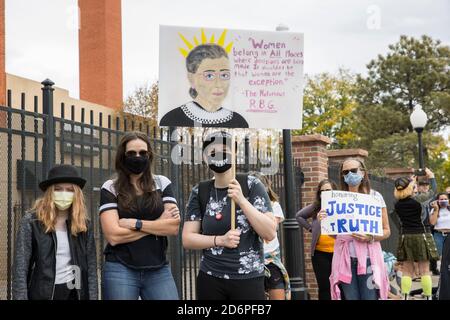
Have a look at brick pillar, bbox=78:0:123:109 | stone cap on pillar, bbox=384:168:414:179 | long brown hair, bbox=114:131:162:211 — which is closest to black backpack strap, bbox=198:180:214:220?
long brown hair, bbox=114:131:162:211

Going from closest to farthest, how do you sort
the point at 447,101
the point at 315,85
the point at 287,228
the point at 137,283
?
the point at 137,283 < the point at 287,228 < the point at 447,101 < the point at 315,85

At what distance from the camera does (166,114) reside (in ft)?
18.4

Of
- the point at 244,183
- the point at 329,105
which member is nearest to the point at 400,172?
the point at 244,183

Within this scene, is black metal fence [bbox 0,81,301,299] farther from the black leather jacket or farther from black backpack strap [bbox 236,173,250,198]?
black backpack strap [bbox 236,173,250,198]

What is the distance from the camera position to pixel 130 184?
4.54m

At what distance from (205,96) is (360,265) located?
6.54 feet

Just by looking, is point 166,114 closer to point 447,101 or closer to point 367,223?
point 367,223

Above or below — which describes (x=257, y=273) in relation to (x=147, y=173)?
below

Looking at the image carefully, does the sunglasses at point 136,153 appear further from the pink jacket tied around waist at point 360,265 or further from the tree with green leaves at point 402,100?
the tree with green leaves at point 402,100

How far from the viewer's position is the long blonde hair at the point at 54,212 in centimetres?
420

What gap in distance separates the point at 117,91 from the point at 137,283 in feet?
109

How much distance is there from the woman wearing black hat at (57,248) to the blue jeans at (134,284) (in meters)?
0.10

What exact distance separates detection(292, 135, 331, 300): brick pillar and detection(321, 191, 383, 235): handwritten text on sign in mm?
4033
